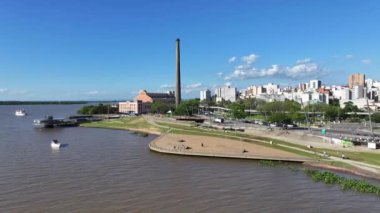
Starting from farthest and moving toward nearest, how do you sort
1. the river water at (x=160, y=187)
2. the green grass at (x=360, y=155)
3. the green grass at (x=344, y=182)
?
the green grass at (x=360, y=155)
the green grass at (x=344, y=182)
the river water at (x=160, y=187)

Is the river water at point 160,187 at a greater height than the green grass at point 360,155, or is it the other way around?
the green grass at point 360,155

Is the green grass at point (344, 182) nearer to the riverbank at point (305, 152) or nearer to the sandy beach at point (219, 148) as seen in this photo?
the riverbank at point (305, 152)

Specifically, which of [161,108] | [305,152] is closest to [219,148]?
[305,152]

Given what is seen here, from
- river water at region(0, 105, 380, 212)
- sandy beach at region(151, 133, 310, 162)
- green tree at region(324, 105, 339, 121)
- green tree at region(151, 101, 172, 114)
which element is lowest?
river water at region(0, 105, 380, 212)

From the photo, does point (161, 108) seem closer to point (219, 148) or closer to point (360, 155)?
point (219, 148)

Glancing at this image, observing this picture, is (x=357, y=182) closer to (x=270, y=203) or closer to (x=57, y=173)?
(x=270, y=203)

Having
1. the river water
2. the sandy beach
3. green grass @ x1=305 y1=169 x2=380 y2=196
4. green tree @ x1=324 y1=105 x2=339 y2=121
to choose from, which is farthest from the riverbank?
green tree @ x1=324 y1=105 x2=339 y2=121

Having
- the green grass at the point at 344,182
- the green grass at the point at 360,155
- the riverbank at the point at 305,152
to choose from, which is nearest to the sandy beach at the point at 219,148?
the riverbank at the point at 305,152

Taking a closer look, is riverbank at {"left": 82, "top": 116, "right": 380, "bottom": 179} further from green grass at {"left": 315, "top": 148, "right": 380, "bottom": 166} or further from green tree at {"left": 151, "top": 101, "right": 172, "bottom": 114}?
green tree at {"left": 151, "top": 101, "right": 172, "bottom": 114}

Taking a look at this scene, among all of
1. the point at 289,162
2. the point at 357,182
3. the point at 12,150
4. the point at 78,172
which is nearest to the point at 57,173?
the point at 78,172
